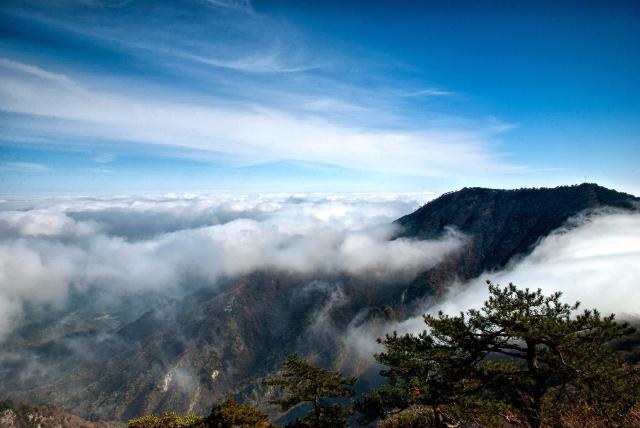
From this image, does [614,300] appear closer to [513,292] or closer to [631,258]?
[631,258]

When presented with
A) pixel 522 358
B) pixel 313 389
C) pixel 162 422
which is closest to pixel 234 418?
pixel 313 389

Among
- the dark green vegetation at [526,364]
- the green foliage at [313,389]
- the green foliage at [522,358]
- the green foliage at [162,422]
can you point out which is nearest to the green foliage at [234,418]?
the green foliage at [313,389]

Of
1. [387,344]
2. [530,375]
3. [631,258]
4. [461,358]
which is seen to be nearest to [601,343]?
[530,375]

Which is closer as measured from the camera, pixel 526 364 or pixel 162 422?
pixel 526 364

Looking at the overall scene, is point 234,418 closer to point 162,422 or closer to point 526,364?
point 162,422

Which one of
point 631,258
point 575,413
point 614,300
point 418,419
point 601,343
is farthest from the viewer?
point 631,258

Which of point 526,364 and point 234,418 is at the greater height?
point 526,364
